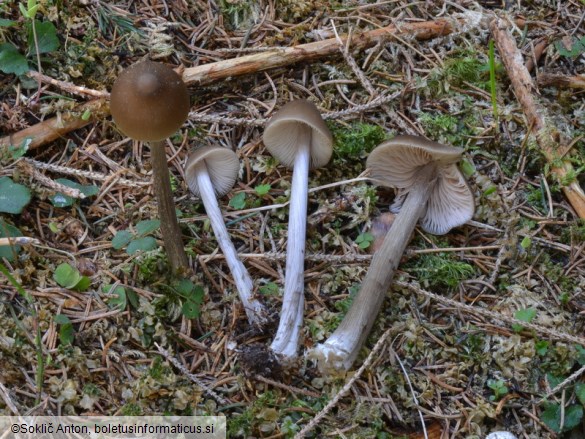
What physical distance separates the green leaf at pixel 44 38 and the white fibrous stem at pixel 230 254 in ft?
3.54

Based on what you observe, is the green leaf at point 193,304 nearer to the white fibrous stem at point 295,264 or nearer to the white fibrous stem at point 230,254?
the white fibrous stem at point 230,254

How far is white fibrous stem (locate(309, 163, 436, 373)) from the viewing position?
2637mm

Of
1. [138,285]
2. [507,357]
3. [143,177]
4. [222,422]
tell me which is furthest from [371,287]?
[143,177]

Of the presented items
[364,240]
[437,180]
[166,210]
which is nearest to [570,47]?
[437,180]

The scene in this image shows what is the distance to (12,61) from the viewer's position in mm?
3129

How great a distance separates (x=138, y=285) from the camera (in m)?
2.80

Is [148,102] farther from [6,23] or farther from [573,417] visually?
[573,417]

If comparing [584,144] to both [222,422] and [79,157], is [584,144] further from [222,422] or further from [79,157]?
[79,157]

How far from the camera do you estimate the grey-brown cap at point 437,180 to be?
2.96 metres

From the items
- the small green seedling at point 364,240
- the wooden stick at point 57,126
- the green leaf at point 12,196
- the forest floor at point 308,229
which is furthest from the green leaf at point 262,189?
the green leaf at point 12,196

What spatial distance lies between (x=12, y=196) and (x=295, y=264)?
1.43 meters

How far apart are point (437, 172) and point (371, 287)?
79 cm

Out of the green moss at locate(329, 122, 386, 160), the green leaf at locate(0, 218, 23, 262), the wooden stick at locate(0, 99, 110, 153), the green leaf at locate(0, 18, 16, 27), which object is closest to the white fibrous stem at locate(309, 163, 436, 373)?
the green moss at locate(329, 122, 386, 160)

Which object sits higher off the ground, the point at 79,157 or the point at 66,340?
the point at 79,157
